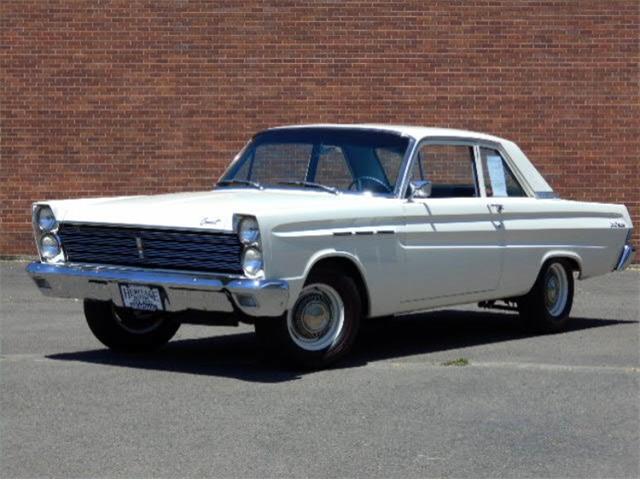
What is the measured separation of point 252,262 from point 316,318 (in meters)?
0.79

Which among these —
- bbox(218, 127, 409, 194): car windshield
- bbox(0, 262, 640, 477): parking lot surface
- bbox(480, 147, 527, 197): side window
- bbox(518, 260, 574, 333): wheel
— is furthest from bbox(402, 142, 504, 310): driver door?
bbox(518, 260, 574, 333): wheel

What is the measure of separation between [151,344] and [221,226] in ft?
5.75

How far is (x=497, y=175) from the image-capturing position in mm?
12016

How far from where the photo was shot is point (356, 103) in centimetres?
1900

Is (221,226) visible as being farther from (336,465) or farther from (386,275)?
(336,465)

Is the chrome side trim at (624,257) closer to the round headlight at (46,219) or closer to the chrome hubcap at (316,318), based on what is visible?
the chrome hubcap at (316,318)

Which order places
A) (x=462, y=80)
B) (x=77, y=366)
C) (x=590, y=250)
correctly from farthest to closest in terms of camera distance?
1. (x=462, y=80)
2. (x=590, y=250)
3. (x=77, y=366)

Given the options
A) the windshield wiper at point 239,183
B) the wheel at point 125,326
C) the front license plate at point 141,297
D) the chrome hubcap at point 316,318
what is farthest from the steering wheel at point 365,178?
the front license plate at point 141,297

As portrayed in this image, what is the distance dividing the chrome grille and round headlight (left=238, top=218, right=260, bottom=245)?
2.3 inches

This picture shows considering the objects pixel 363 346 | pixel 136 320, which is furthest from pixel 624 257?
pixel 136 320

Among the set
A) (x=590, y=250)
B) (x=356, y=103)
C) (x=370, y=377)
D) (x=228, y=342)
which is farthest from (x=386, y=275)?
(x=356, y=103)

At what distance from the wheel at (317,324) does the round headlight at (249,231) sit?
0.59 m

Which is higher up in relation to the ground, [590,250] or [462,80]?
[462,80]

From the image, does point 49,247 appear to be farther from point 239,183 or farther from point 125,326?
point 239,183
